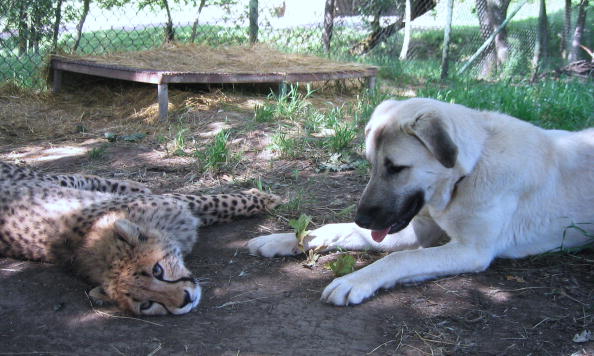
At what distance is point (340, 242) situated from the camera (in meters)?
3.49

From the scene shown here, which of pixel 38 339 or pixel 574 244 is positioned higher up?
pixel 574 244

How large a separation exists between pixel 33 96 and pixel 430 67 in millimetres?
6951

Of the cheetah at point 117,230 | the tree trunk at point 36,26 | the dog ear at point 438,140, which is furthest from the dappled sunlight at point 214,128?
the tree trunk at point 36,26

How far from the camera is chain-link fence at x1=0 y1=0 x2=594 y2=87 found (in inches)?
334

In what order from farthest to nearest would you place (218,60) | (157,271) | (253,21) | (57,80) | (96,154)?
(253,21)
(218,60)
(57,80)
(96,154)
(157,271)

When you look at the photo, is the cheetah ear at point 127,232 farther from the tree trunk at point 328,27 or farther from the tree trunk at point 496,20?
the tree trunk at point 496,20

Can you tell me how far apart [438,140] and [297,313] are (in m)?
1.09

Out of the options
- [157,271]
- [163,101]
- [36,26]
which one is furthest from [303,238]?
[36,26]

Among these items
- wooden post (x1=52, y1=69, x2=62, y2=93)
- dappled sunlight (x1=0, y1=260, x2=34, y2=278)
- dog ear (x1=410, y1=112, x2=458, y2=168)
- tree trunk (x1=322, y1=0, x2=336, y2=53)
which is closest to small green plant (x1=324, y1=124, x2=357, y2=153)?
dog ear (x1=410, y1=112, x2=458, y2=168)

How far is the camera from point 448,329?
272cm

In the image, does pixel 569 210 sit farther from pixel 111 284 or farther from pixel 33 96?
pixel 33 96

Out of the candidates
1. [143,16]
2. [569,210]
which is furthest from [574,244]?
[143,16]

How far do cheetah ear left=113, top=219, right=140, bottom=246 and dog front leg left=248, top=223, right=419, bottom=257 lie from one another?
72 cm

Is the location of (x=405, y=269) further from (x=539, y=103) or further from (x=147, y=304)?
(x=539, y=103)
